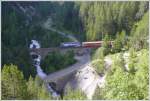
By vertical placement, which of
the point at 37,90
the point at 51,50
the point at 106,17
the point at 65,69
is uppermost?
the point at 106,17

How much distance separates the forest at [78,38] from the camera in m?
3.05

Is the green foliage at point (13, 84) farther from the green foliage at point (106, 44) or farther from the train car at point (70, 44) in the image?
the green foliage at point (106, 44)

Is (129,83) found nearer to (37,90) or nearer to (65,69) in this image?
(65,69)

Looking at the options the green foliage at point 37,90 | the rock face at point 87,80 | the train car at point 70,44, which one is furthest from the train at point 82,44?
the green foliage at point 37,90

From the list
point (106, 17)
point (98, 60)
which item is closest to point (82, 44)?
point (98, 60)

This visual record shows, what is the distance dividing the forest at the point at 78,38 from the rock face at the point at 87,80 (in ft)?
0.14

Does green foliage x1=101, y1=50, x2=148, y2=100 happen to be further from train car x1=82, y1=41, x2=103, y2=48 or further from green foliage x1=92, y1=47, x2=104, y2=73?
train car x1=82, y1=41, x2=103, y2=48

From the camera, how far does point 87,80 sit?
3.21 m

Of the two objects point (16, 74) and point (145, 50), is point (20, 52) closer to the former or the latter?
point (16, 74)

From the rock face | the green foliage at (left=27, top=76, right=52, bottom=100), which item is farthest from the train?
the green foliage at (left=27, top=76, right=52, bottom=100)

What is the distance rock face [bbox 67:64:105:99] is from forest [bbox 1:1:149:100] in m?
0.04

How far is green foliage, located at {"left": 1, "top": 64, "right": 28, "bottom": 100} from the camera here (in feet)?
9.93

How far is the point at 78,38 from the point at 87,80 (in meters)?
0.29

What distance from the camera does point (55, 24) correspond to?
3242 millimetres
